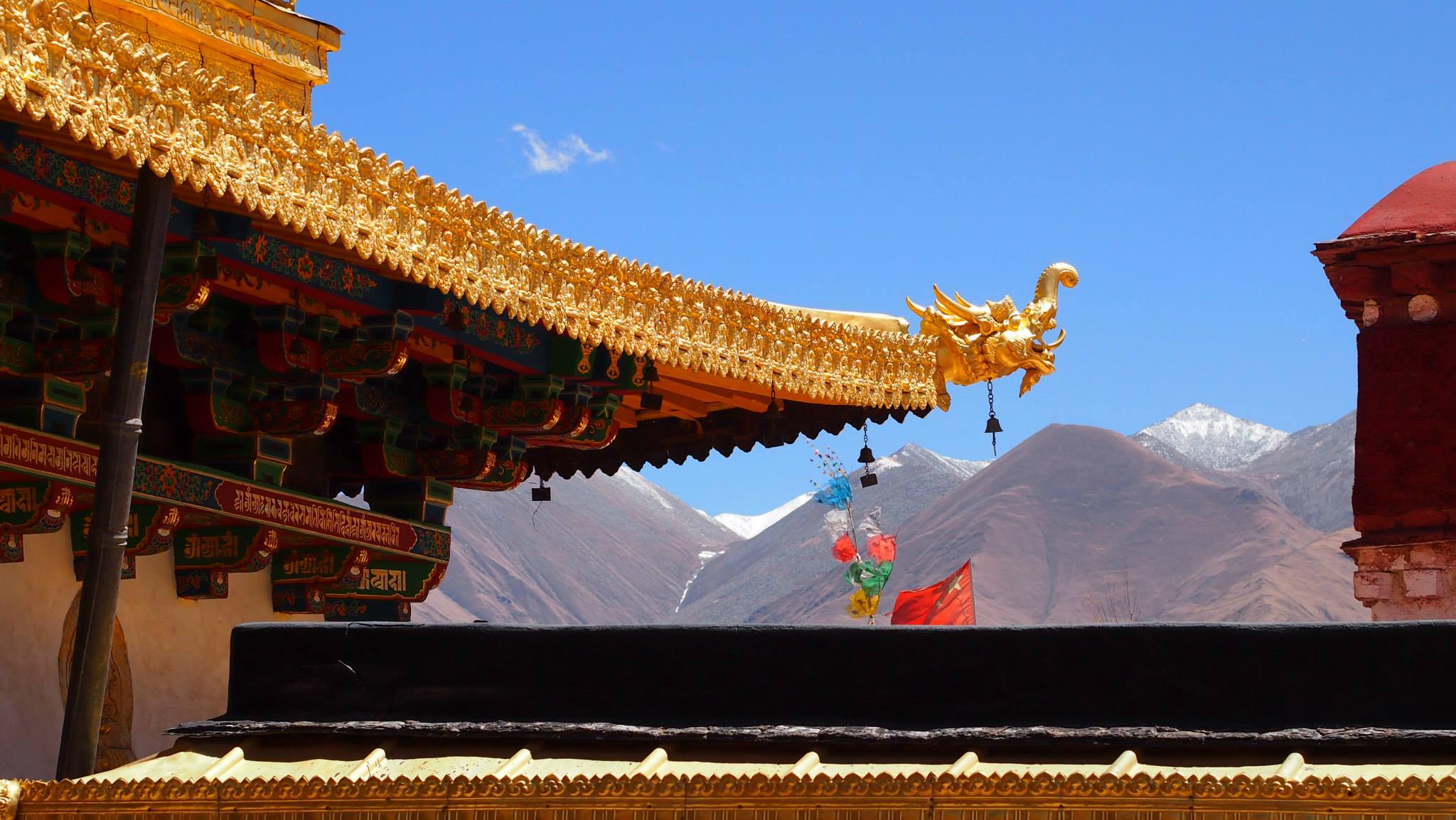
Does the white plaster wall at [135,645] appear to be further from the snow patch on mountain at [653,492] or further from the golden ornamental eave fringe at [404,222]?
the snow patch on mountain at [653,492]

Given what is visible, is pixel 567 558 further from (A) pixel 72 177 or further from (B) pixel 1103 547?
(A) pixel 72 177

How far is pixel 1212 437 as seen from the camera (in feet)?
388

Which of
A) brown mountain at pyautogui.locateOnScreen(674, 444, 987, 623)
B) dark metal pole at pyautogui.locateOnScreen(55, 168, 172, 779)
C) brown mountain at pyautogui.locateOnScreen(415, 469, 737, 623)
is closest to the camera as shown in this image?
dark metal pole at pyautogui.locateOnScreen(55, 168, 172, 779)

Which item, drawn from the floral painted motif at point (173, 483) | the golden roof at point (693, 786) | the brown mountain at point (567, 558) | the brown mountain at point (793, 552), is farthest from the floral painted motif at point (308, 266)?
the brown mountain at point (793, 552)

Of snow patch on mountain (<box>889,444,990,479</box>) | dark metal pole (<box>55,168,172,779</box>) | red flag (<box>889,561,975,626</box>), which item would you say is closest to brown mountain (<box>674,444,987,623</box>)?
snow patch on mountain (<box>889,444,990,479</box>)

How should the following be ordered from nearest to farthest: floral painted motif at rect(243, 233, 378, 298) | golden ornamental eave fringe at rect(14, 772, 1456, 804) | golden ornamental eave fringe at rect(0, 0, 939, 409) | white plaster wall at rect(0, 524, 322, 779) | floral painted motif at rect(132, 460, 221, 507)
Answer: golden ornamental eave fringe at rect(14, 772, 1456, 804), golden ornamental eave fringe at rect(0, 0, 939, 409), floral painted motif at rect(243, 233, 378, 298), white plaster wall at rect(0, 524, 322, 779), floral painted motif at rect(132, 460, 221, 507)

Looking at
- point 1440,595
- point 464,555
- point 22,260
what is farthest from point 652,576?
point 22,260

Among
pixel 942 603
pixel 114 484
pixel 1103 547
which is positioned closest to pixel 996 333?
pixel 942 603

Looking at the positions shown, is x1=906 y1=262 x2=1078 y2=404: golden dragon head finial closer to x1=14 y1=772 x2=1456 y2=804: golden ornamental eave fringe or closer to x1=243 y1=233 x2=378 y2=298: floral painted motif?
x1=243 y1=233 x2=378 y2=298: floral painted motif

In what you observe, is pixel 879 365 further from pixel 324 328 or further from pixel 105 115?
pixel 105 115

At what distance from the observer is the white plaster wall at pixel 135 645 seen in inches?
290

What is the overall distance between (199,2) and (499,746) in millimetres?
4799

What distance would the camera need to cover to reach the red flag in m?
12.9

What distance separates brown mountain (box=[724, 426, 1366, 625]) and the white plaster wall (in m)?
62.9
